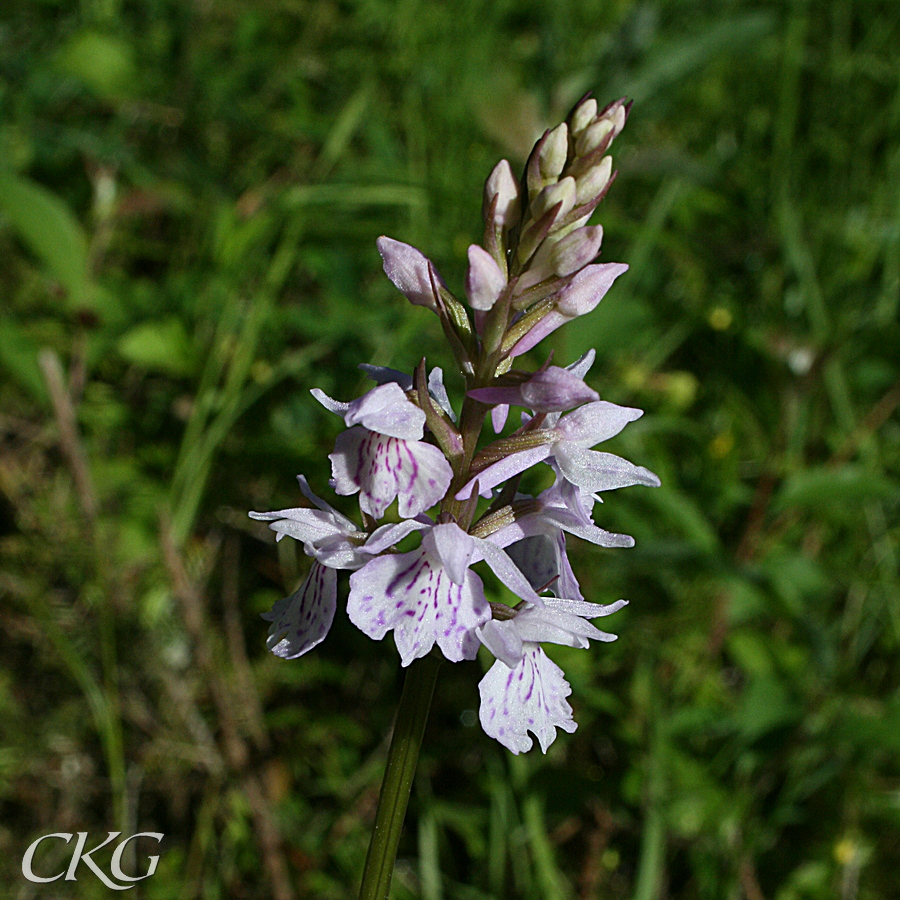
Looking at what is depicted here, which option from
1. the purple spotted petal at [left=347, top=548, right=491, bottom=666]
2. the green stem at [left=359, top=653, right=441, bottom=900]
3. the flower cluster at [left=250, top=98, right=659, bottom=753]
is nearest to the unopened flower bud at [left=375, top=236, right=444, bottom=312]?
the flower cluster at [left=250, top=98, right=659, bottom=753]

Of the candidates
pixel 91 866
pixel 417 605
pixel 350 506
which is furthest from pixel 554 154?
pixel 91 866

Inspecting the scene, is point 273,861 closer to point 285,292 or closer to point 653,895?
point 653,895

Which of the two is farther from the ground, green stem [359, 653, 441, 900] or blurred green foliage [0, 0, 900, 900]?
blurred green foliage [0, 0, 900, 900]

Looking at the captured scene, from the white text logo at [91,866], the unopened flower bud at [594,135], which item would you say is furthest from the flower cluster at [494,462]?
the white text logo at [91,866]

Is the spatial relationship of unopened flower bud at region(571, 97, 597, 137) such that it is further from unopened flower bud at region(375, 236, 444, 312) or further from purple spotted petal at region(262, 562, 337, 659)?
purple spotted petal at region(262, 562, 337, 659)

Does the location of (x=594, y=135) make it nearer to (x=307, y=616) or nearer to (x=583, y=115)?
(x=583, y=115)

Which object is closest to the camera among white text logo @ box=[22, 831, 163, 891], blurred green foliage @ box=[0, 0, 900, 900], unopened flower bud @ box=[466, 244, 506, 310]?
unopened flower bud @ box=[466, 244, 506, 310]

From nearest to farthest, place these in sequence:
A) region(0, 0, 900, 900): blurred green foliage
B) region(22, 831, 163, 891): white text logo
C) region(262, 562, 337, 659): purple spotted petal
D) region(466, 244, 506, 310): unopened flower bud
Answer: region(466, 244, 506, 310): unopened flower bud < region(262, 562, 337, 659): purple spotted petal < region(22, 831, 163, 891): white text logo < region(0, 0, 900, 900): blurred green foliage

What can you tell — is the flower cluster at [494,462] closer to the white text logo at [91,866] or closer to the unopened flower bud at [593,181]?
the unopened flower bud at [593,181]
